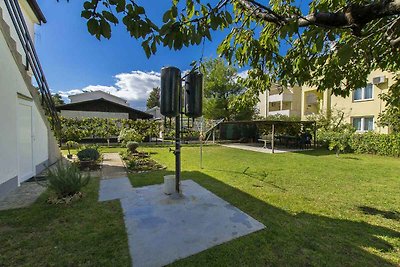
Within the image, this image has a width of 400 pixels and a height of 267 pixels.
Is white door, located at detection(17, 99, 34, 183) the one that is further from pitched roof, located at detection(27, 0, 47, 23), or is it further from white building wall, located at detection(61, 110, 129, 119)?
white building wall, located at detection(61, 110, 129, 119)

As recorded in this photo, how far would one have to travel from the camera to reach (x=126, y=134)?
12.6 m

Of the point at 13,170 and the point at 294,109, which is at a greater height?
the point at 294,109

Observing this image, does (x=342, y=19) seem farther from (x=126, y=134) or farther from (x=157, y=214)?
(x=126, y=134)

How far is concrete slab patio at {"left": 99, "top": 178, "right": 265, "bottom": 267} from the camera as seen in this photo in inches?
105

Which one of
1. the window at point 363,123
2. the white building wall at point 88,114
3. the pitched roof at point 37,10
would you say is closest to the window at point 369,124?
the window at point 363,123

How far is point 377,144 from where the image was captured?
40.8ft

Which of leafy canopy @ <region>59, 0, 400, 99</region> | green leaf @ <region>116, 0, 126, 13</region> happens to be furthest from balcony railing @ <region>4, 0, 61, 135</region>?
green leaf @ <region>116, 0, 126, 13</region>

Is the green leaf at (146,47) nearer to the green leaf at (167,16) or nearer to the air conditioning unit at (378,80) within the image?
the green leaf at (167,16)

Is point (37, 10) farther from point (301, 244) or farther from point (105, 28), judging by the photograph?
point (301, 244)

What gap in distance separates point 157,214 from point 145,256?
1.17 metres

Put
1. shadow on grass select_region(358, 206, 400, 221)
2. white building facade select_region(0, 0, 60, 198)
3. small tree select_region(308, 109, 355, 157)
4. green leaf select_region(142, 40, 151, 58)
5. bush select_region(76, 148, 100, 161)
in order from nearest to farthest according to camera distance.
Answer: green leaf select_region(142, 40, 151, 58) < shadow on grass select_region(358, 206, 400, 221) < white building facade select_region(0, 0, 60, 198) < bush select_region(76, 148, 100, 161) < small tree select_region(308, 109, 355, 157)

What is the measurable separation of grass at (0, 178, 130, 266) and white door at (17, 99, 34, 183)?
80.3 inches

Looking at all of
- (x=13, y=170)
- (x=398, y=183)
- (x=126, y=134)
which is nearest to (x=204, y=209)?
(x=13, y=170)

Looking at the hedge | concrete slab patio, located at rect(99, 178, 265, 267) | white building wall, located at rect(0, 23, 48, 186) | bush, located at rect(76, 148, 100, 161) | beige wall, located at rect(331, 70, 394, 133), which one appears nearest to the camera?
concrete slab patio, located at rect(99, 178, 265, 267)
